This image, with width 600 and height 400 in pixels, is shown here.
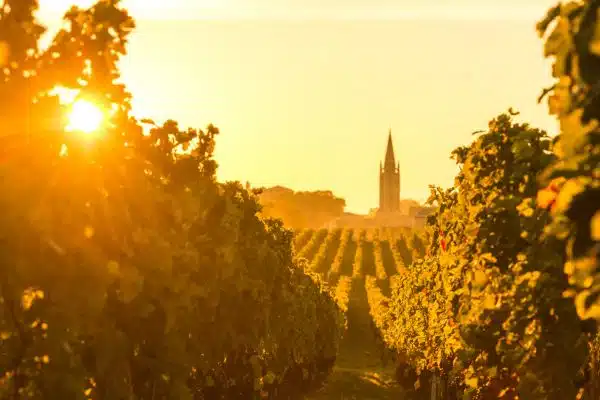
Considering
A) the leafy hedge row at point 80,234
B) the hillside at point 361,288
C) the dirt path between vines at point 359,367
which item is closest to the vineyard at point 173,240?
the leafy hedge row at point 80,234

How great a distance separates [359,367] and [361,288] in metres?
26.9

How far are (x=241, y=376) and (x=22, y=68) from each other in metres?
14.0

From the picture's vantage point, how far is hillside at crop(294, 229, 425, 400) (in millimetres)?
41862

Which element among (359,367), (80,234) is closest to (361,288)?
(359,367)

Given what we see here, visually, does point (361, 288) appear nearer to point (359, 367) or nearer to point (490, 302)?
point (359, 367)

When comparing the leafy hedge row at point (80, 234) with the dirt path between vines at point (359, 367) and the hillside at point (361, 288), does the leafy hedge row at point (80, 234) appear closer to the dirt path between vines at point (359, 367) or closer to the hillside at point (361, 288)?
the hillside at point (361, 288)

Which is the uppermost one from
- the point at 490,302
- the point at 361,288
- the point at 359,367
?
the point at 361,288

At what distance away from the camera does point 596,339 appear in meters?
12.7

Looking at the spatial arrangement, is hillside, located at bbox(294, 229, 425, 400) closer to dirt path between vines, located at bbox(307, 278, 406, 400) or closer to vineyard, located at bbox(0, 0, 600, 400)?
dirt path between vines, located at bbox(307, 278, 406, 400)

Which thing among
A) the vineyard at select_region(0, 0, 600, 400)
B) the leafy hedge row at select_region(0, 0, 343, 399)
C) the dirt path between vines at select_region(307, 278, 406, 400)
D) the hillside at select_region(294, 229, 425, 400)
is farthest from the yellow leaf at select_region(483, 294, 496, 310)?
the dirt path between vines at select_region(307, 278, 406, 400)

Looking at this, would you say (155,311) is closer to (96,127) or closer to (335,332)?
(96,127)

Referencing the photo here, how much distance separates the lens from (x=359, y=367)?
5653 centimetres

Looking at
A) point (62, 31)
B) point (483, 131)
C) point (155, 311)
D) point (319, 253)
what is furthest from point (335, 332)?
point (319, 253)

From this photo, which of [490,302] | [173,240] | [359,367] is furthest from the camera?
[359,367]
